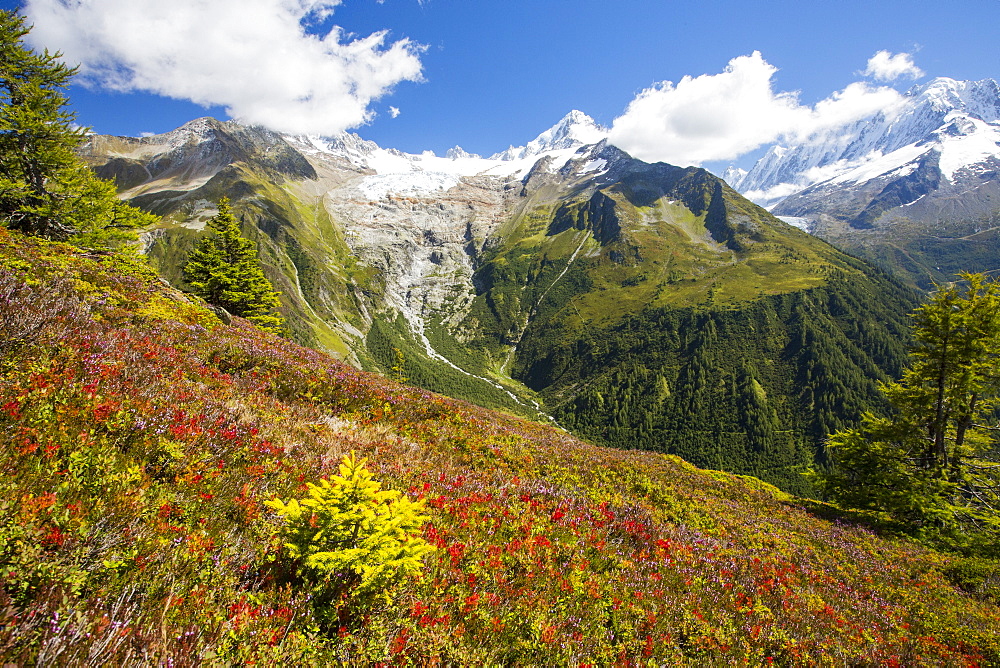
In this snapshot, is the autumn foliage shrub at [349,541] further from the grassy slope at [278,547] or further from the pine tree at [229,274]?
Answer: the pine tree at [229,274]

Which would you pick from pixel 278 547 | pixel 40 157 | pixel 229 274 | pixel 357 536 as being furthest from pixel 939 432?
pixel 40 157

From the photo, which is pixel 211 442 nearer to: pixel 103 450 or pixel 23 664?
pixel 103 450

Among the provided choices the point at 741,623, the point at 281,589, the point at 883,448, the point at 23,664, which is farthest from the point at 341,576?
the point at 883,448

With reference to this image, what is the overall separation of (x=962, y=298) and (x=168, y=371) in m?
30.0

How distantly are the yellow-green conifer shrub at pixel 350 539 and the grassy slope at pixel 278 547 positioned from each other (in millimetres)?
263

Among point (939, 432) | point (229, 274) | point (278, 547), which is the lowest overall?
point (278, 547)

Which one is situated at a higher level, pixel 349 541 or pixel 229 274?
pixel 229 274

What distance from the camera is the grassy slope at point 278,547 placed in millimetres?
2852

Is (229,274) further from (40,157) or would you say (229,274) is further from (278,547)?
(278,547)

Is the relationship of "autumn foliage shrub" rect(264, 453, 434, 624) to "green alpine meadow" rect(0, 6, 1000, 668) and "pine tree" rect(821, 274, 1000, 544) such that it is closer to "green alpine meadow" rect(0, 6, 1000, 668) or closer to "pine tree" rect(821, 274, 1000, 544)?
"green alpine meadow" rect(0, 6, 1000, 668)

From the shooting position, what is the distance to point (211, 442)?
5543 mm

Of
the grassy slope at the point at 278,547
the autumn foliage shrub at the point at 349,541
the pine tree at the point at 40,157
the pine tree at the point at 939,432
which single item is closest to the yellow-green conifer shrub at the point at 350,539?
the autumn foliage shrub at the point at 349,541

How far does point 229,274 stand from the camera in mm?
34406

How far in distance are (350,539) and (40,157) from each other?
35.1m
